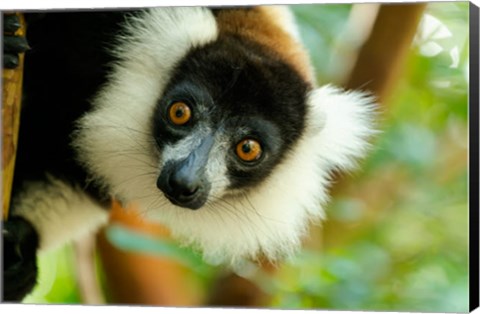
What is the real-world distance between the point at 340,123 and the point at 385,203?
2.22 feet

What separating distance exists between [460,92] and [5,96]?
1816mm

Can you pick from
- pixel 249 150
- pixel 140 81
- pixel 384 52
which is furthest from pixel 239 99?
pixel 384 52

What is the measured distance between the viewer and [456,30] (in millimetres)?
3322

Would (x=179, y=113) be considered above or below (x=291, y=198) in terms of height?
above

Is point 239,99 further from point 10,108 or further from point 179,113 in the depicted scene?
point 10,108

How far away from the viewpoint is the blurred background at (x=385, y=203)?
133 inches

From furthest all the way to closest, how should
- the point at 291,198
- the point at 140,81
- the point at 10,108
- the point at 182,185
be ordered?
the point at 291,198 < the point at 140,81 < the point at 10,108 < the point at 182,185

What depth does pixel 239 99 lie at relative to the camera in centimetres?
→ 323

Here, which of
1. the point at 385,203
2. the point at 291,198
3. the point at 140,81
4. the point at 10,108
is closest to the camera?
the point at 10,108

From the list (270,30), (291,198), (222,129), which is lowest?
(291,198)

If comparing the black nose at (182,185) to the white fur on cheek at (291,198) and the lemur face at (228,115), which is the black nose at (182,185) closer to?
the lemur face at (228,115)

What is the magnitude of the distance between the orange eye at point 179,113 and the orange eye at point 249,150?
23 cm

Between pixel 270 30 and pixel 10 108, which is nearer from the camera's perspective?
pixel 10 108

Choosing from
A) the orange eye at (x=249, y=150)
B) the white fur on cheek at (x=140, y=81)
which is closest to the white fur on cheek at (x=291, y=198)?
the orange eye at (x=249, y=150)
